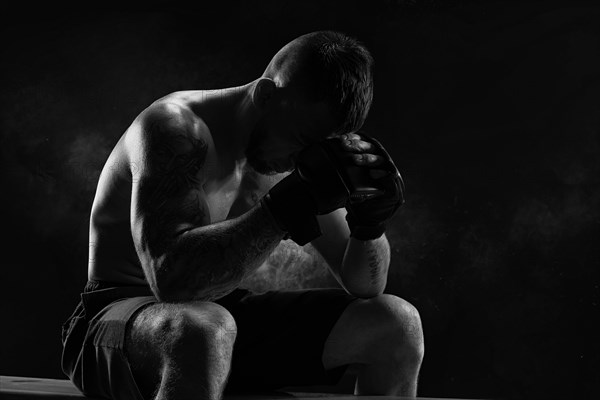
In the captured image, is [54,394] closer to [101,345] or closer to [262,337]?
[101,345]

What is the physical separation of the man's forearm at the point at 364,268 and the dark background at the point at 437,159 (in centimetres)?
146

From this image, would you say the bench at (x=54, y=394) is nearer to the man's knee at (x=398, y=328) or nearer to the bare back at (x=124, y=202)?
the man's knee at (x=398, y=328)

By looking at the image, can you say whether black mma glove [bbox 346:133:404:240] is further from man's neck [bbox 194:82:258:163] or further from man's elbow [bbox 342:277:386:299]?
man's neck [bbox 194:82:258:163]


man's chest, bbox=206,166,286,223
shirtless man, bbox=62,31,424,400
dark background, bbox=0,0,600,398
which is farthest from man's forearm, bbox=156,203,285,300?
dark background, bbox=0,0,600,398

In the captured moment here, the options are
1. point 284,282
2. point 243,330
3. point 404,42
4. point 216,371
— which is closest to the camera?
point 216,371

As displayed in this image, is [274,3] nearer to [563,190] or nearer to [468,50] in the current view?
[468,50]

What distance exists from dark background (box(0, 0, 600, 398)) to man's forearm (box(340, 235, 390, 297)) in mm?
1464

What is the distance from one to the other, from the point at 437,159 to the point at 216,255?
2.13 meters

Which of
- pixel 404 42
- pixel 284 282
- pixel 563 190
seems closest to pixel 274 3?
pixel 404 42

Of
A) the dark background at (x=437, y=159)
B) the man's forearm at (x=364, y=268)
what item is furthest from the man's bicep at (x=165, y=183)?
the dark background at (x=437, y=159)

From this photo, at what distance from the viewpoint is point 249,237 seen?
5.17ft

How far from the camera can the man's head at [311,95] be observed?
1761 millimetres

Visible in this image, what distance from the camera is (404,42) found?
3643mm

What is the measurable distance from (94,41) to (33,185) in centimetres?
69
